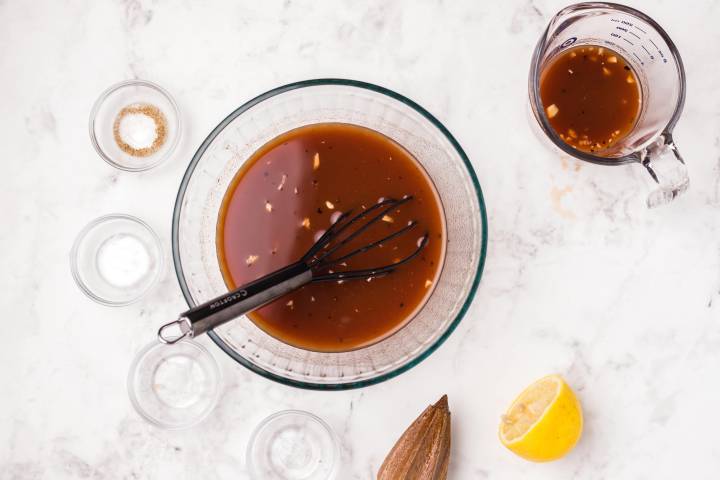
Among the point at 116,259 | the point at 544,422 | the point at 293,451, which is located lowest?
the point at 544,422

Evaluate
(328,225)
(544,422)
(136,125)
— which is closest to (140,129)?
(136,125)

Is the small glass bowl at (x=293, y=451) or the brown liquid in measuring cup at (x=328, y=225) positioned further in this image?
the small glass bowl at (x=293, y=451)

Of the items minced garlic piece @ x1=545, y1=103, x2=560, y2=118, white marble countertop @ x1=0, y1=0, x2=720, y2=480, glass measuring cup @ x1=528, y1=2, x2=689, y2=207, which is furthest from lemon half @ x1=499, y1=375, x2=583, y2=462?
minced garlic piece @ x1=545, y1=103, x2=560, y2=118

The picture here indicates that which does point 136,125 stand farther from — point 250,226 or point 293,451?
point 293,451

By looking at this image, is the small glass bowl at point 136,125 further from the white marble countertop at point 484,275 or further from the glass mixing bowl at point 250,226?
the glass mixing bowl at point 250,226

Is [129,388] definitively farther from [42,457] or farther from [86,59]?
[86,59]

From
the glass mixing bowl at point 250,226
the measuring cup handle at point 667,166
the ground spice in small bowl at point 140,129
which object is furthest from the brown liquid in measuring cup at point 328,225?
the measuring cup handle at point 667,166

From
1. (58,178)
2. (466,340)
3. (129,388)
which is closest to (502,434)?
(466,340)
